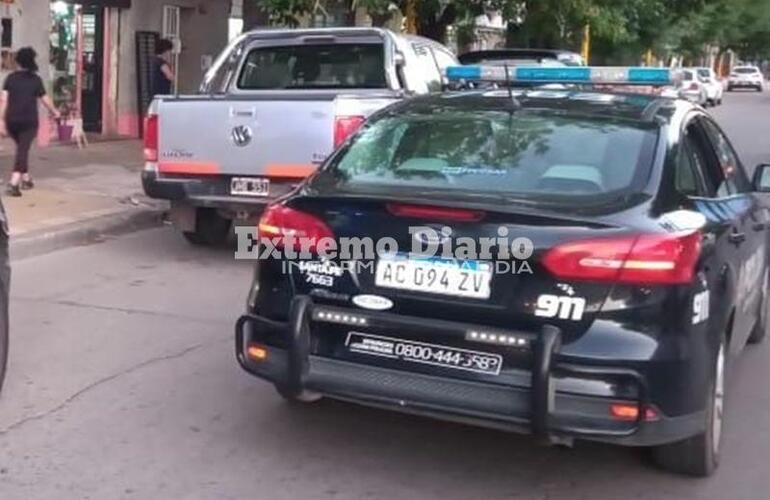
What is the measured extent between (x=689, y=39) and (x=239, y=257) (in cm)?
4772

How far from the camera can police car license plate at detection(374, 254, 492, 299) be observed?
421 centimetres

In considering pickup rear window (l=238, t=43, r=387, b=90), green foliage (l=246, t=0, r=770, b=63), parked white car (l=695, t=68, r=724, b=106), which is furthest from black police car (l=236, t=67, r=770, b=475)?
parked white car (l=695, t=68, r=724, b=106)

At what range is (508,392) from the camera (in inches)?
162

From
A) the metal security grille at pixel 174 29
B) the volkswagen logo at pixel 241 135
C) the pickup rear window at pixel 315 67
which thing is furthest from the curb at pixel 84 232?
the metal security grille at pixel 174 29

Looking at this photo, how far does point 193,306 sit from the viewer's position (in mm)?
7566

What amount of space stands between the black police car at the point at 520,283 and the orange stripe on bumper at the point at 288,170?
3338 mm

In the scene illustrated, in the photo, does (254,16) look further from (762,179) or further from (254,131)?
(762,179)

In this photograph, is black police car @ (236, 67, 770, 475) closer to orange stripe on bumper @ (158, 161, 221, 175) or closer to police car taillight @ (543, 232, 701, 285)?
police car taillight @ (543, 232, 701, 285)

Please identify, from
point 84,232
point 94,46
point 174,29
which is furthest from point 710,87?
point 84,232

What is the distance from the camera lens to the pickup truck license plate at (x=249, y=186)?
27.9ft

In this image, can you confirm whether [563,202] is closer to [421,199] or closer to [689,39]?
[421,199]

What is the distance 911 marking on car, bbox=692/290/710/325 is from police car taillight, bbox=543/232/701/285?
0.53ft

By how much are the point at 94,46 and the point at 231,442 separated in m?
13.7

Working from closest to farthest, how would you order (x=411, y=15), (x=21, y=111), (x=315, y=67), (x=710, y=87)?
(x=315, y=67) < (x=21, y=111) < (x=411, y=15) < (x=710, y=87)
